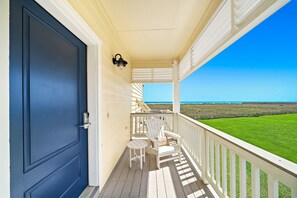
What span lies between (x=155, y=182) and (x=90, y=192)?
0.98m

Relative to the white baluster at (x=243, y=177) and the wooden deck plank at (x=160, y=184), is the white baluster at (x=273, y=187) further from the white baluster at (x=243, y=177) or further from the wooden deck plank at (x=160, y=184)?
the wooden deck plank at (x=160, y=184)

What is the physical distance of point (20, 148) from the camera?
40.1 inches

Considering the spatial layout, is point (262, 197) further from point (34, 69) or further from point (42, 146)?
point (34, 69)

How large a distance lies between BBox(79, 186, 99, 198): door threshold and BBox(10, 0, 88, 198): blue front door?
6 centimetres

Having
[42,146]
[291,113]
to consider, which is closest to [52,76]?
[42,146]

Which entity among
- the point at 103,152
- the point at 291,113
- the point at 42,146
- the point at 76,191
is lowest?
the point at 76,191

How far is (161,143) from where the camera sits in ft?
10.9

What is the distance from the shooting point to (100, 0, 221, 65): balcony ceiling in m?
2.14

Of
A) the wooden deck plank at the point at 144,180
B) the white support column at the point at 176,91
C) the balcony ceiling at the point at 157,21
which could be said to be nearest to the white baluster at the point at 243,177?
the wooden deck plank at the point at 144,180

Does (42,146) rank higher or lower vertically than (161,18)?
lower

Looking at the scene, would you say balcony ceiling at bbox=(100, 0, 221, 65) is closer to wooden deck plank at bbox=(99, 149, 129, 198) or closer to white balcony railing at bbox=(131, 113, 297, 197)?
white balcony railing at bbox=(131, 113, 297, 197)

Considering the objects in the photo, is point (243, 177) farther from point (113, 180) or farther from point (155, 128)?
point (155, 128)

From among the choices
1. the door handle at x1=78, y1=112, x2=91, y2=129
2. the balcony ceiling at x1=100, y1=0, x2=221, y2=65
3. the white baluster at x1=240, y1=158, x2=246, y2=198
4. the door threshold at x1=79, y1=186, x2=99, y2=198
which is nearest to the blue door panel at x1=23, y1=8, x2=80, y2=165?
the door handle at x1=78, y1=112, x2=91, y2=129

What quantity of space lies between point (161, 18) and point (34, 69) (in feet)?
6.73
